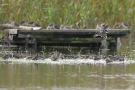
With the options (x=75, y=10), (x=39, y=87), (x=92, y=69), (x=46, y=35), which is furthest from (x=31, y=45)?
(x=39, y=87)

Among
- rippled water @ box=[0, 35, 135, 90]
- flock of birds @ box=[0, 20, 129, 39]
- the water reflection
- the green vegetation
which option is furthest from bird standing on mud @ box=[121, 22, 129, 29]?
the water reflection

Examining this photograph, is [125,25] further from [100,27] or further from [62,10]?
[62,10]

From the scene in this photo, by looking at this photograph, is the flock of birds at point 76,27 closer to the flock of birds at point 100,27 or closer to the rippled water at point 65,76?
the flock of birds at point 100,27

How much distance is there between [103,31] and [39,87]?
28.1 ft

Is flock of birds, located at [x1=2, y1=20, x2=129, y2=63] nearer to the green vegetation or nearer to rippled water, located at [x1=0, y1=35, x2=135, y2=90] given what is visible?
rippled water, located at [x1=0, y1=35, x2=135, y2=90]

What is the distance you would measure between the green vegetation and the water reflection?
7.19 metres

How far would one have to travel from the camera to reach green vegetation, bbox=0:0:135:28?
2180 centimetres

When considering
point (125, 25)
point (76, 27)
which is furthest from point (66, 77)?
point (125, 25)

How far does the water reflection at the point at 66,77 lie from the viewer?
11266mm

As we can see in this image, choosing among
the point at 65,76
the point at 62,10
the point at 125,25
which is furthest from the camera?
the point at 125,25

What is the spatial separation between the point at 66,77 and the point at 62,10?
32.3ft

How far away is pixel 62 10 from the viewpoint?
22.2 meters

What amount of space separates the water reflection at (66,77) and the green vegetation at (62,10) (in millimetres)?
7187

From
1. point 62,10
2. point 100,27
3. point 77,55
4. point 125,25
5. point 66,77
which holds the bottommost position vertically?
point 66,77
